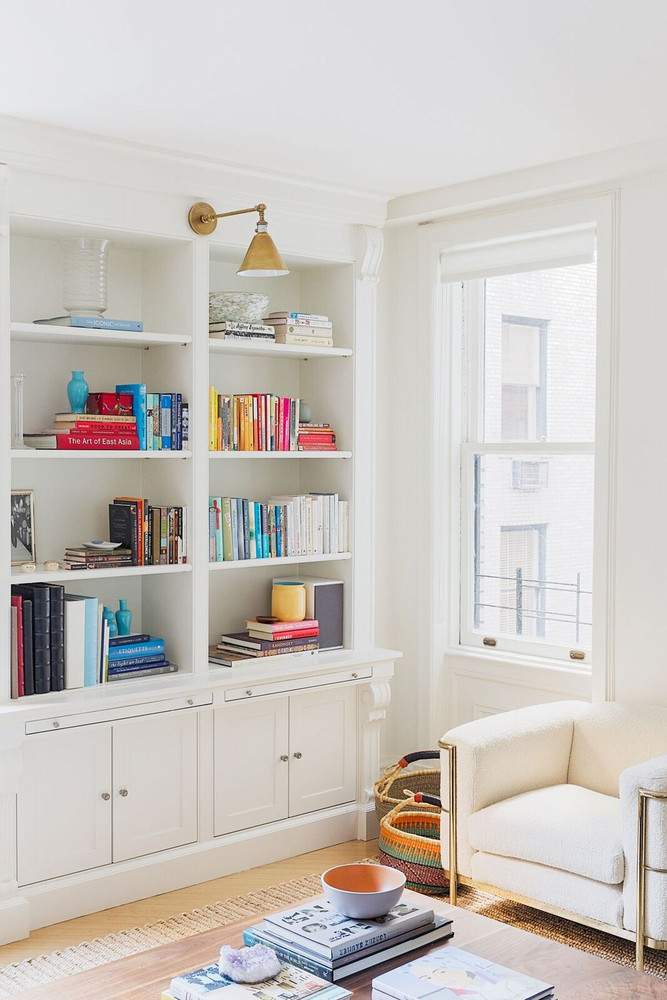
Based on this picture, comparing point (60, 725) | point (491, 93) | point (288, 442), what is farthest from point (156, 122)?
point (60, 725)

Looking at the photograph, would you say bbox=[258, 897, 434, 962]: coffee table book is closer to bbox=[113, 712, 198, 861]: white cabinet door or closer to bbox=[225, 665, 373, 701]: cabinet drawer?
bbox=[113, 712, 198, 861]: white cabinet door

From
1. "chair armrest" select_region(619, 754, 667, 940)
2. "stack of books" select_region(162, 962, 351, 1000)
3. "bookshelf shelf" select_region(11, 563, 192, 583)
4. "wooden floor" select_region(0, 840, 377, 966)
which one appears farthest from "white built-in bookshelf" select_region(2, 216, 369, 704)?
"chair armrest" select_region(619, 754, 667, 940)

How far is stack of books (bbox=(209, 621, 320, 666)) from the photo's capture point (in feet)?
13.1

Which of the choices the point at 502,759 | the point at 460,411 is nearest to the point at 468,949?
the point at 502,759

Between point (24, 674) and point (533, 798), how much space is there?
170 cm

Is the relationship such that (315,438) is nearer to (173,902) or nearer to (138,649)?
(138,649)

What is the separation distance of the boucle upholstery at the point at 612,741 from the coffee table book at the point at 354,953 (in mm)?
1293

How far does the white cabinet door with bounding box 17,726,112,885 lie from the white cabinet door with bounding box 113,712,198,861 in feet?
0.15

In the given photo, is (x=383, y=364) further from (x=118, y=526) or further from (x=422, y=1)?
(x=422, y=1)

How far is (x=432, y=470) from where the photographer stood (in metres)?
4.42

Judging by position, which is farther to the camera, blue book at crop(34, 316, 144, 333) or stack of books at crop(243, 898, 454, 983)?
blue book at crop(34, 316, 144, 333)

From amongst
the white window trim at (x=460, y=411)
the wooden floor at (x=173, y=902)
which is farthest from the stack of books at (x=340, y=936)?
the white window trim at (x=460, y=411)

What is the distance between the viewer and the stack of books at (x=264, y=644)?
13.1 feet

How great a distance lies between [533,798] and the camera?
3.38 metres
